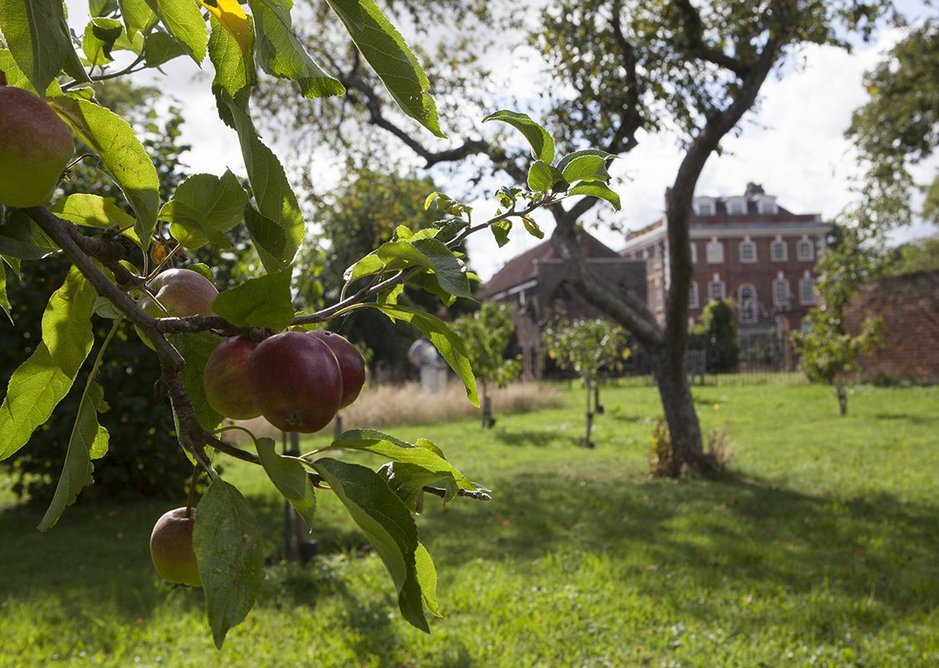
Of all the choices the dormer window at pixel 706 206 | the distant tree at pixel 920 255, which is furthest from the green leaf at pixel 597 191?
the dormer window at pixel 706 206

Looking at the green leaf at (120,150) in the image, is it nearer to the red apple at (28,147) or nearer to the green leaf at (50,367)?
the red apple at (28,147)

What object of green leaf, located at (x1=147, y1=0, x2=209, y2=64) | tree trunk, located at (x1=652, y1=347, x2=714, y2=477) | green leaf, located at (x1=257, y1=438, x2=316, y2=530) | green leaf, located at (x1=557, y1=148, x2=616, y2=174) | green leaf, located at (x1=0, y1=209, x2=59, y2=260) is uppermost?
green leaf, located at (x1=147, y1=0, x2=209, y2=64)

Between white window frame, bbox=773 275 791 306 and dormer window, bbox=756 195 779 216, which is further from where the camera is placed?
dormer window, bbox=756 195 779 216

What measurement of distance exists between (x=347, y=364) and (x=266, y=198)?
137 mm

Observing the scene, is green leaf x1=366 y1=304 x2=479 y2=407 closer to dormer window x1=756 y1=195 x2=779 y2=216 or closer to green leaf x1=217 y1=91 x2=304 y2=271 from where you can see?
green leaf x1=217 y1=91 x2=304 y2=271

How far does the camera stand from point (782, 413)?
14.1 metres

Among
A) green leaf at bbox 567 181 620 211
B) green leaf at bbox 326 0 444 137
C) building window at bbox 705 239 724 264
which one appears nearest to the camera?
green leaf at bbox 326 0 444 137

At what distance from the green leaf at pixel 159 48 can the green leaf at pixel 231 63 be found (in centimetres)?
27

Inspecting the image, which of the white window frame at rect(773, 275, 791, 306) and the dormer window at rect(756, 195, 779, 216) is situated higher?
the dormer window at rect(756, 195, 779, 216)

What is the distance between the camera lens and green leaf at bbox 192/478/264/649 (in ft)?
1.51

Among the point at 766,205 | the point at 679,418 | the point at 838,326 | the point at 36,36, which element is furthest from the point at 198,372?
the point at 766,205

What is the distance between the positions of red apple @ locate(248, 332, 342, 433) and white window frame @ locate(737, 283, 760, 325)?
133 ft

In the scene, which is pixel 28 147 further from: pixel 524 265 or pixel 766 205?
pixel 766 205

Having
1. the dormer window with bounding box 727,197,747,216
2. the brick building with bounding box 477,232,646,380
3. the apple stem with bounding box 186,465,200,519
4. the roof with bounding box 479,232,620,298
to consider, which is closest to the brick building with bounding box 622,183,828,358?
the dormer window with bounding box 727,197,747,216
